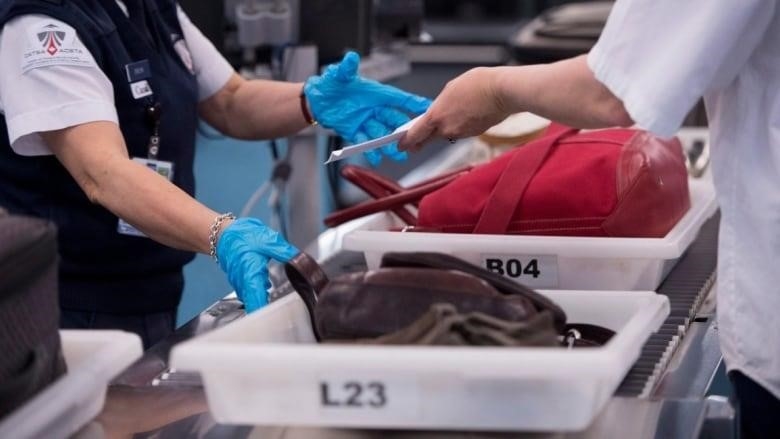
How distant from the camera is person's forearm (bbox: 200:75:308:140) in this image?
7.01ft

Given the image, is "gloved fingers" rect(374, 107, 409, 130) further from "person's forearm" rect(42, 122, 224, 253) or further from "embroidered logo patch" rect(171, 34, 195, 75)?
"person's forearm" rect(42, 122, 224, 253)

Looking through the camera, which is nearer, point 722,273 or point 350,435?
point 350,435

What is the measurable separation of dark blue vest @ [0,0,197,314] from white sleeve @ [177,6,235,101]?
0.20ft

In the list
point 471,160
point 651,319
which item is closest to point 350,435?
point 651,319

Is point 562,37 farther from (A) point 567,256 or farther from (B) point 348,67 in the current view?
(A) point 567,256

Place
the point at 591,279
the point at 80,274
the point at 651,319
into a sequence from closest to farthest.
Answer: the point at 651,319, the point at 591,279, the point at 80,274

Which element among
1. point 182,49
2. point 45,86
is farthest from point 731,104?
point 182,49

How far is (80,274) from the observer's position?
1.94m

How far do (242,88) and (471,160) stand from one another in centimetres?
70

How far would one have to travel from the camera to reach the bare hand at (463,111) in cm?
139

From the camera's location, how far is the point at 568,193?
1660 millimetres

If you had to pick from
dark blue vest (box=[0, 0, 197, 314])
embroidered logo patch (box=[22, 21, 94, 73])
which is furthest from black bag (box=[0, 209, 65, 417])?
dark blue vest (box=[0, 0, 197, 314])

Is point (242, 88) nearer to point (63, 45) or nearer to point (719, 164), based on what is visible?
point (63, 45)

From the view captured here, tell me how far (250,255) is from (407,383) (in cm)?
59
